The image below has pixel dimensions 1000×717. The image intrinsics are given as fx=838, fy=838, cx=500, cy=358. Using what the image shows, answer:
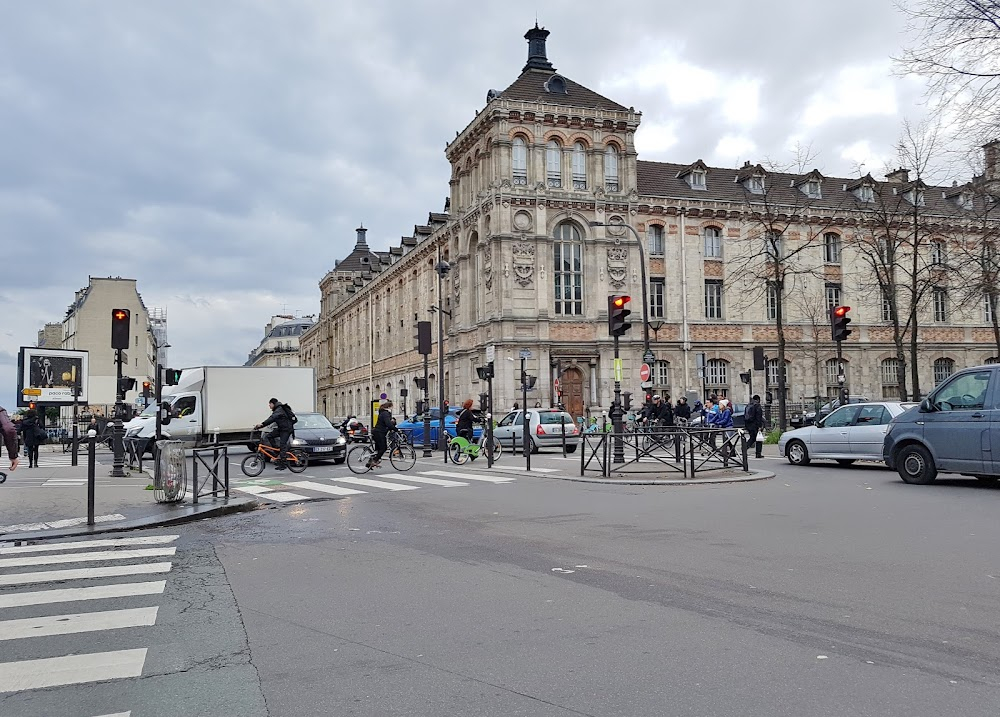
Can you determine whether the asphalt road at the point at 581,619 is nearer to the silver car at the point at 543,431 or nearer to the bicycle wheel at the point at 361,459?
the bicycle wheel at the point at 361,459

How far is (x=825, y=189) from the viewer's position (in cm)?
5881

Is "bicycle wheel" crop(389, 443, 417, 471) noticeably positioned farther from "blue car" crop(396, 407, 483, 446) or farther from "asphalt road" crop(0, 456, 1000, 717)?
"asphalt road" crop(0, 456, 1000, 717)

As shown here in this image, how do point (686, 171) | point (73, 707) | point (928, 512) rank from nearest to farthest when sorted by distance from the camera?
1. point (73, 707)
2. point (928, 512)
3. point (686, 171)

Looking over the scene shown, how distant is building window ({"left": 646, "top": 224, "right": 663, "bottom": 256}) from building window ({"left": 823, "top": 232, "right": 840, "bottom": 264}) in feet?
37.9

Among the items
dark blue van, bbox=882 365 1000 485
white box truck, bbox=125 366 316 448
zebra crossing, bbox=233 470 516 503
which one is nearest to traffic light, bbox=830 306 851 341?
dark blue van, bbox=882 365 1000 485

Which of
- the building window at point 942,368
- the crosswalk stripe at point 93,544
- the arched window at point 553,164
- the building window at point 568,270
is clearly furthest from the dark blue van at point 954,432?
the building window at point 942,368

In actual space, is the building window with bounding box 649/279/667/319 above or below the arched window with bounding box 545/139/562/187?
below

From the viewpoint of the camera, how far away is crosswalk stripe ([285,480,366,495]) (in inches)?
605

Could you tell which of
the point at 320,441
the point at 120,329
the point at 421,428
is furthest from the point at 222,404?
the point at 120,329

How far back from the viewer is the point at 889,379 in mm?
53656

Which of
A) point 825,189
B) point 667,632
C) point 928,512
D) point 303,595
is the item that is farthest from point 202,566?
point 825,189

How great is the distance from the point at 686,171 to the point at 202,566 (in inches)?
1967

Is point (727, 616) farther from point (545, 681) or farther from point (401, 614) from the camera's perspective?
point (401, 614)

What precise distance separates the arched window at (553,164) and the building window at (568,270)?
8.07ft
